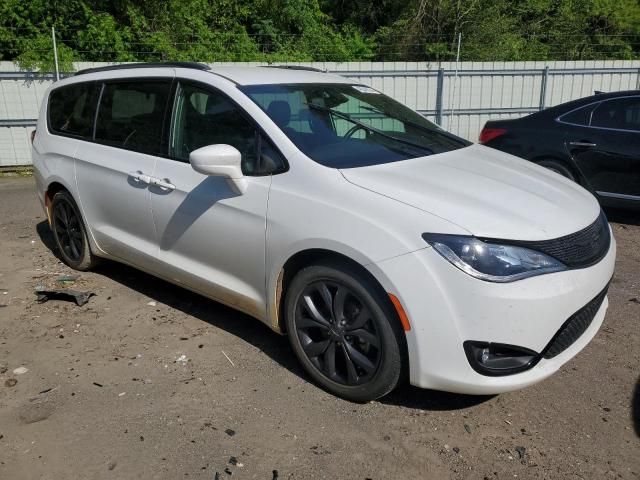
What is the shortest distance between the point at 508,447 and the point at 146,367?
2.13 metres

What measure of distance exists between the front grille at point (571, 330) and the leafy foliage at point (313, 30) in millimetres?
10901

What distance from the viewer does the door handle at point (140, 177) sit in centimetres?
401

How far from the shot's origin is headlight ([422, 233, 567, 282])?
8.93 ft

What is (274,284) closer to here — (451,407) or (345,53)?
(451,407)

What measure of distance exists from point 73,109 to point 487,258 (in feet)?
12.4

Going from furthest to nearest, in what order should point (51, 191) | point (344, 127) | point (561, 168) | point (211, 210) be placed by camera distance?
1. point (561, 168)
2. point (51, 191)
3. point (344, 127)
4. point (211, 210)

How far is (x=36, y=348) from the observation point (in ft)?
13.0

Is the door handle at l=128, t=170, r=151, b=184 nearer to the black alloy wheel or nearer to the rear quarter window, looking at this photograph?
the black alloy wheel

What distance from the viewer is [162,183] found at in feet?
12.8

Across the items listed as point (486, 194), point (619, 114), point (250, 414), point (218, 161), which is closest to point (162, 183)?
point (218, 161)

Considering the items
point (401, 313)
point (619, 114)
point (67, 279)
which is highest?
point (619, 114)

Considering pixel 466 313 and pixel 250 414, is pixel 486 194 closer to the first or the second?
pixel 466 313

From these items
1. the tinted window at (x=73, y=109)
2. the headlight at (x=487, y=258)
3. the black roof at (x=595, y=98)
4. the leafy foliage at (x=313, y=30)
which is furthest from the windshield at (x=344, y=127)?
the leafy foliage at (x=313, y=30)

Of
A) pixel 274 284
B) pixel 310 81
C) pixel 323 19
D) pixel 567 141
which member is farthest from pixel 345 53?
pixel 274 284
